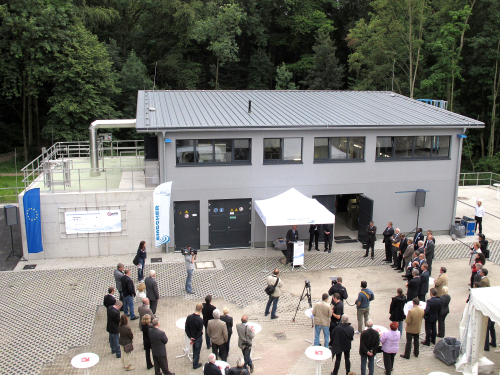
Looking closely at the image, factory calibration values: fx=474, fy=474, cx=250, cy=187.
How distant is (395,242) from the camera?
16.8 metres

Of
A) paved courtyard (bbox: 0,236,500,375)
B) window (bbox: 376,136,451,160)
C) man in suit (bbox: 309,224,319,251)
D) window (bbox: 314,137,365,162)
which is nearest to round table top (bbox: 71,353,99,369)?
paved courtyard (bbox: 0,236,500,375)

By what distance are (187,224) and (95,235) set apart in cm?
342

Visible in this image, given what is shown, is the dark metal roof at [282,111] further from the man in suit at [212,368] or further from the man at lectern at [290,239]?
the man in suit at [212,368]

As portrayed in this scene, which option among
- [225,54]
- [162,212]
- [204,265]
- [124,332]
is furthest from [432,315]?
[225,54]

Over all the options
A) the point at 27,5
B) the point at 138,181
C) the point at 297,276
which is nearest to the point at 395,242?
the point at 297,276

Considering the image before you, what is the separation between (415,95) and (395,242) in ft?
91.7

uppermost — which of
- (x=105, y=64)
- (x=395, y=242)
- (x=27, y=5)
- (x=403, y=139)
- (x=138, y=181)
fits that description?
(x=27, y=5)

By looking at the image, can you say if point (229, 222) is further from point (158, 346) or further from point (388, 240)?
point (158, 346)

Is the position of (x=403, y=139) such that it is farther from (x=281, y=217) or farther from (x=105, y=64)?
(x=105, y=64)

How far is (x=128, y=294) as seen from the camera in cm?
1263

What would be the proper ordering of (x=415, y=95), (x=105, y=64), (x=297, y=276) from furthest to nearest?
(x=415, y=95) < (x=105, y=64) < (x=297, y=276)

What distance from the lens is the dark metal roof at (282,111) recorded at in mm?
18031

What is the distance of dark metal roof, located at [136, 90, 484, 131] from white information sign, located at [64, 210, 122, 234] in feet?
11.4

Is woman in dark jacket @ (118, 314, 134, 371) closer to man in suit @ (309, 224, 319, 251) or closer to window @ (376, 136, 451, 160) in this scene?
man in suit @ (309, 224, 319, 251)
